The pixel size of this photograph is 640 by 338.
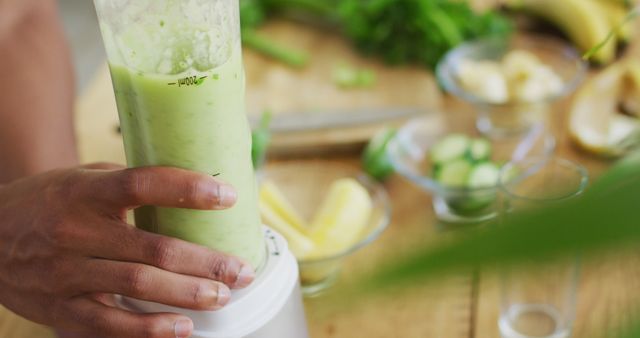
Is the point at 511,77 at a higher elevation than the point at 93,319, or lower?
higher

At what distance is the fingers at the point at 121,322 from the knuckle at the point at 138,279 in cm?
4

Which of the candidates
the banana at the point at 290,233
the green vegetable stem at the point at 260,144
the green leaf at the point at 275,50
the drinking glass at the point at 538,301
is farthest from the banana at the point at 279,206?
the green leaf at the point at 275,50

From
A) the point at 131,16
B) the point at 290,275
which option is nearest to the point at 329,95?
the point at 290,275

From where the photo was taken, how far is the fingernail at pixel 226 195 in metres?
0.62

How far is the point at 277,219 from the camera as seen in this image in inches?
41.7

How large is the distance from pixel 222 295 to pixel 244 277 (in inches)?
1.1

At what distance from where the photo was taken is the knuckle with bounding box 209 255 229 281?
66cm

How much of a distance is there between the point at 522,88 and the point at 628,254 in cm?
125

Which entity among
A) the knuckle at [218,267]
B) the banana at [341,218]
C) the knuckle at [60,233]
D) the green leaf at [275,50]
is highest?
the green leaf at [275,50]

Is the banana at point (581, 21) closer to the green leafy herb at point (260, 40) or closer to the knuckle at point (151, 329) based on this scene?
the green leafy herb at point (260, 40)

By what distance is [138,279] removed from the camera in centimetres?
64

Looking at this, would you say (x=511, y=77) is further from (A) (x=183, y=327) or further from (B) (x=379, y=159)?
(A) (x=183, y=327)

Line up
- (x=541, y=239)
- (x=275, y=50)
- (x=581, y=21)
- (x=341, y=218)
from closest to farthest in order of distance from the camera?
1. (x=541, y=239)
2. (x=341, y=218)
3. (x=581, y=21)
4. (x=275, y=50)

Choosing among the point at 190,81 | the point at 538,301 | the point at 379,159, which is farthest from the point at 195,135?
the point at 379,159
